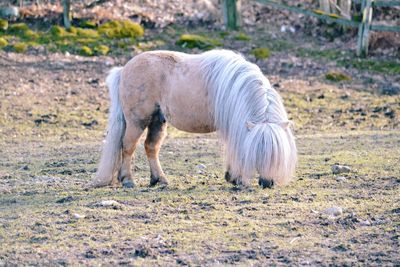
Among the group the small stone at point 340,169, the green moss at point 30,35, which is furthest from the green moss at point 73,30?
the small stone at point 340,169

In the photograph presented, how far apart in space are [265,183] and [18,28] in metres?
10.8

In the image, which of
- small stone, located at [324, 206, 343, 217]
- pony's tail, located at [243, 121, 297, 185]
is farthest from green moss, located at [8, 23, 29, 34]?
small stone, located at [324, 206, 343, 217]

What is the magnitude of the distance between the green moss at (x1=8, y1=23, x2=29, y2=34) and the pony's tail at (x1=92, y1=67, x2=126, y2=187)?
879 centimetres

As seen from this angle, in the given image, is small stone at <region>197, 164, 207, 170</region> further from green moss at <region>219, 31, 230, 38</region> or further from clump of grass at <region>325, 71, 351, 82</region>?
green moss at <region>219, 31, 230, 38</region>

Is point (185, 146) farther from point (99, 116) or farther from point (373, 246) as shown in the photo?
point (373, 246)

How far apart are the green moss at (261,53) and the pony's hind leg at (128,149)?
28.7 feet

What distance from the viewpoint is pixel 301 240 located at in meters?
6.55

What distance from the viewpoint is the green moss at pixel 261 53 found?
1778 centimetres

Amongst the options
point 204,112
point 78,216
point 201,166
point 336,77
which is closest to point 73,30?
point 336,77

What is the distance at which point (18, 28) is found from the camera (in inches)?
707

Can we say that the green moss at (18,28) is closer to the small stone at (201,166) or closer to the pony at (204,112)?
the small stone at (201,166)

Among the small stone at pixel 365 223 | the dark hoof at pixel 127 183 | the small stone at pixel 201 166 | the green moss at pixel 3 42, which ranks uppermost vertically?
the small stone at pixel 365 223

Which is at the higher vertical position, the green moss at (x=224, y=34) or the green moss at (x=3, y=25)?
the green moss at (x=3, y=25)

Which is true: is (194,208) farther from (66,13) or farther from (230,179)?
(66,13)
